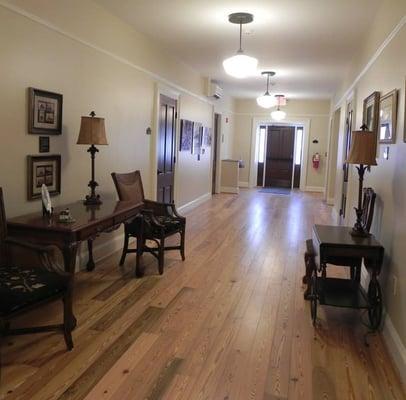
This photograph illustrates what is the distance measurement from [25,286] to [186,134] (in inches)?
201

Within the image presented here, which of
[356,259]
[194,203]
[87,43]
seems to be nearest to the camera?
[356,259]

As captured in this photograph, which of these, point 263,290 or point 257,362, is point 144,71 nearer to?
point 263,290

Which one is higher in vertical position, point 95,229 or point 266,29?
point 266,29

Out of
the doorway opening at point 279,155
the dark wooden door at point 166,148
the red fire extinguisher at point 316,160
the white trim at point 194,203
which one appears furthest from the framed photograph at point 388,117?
the doorway opening at point 279,155

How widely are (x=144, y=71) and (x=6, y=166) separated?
267 centimetres

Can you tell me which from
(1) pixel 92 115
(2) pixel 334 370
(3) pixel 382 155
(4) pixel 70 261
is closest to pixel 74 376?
(4) pixel 70 261

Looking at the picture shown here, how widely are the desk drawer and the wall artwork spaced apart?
377cm

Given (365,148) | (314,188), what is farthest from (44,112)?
(314,188)

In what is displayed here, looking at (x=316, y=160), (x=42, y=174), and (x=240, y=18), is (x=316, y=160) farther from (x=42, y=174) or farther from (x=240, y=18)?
(x=42, y=174)

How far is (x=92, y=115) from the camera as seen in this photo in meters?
3.74

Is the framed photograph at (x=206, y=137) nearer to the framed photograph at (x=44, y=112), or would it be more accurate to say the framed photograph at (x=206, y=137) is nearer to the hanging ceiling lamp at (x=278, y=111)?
the hanging ceiling lamp at (x=278, y=111)

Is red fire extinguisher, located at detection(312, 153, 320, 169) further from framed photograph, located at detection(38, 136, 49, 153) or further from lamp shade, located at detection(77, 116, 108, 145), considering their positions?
framed photograph, located at detection(38, 136, 49, 153)

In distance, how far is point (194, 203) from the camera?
8078 mm

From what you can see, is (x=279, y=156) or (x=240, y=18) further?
(x=279, y=156)
